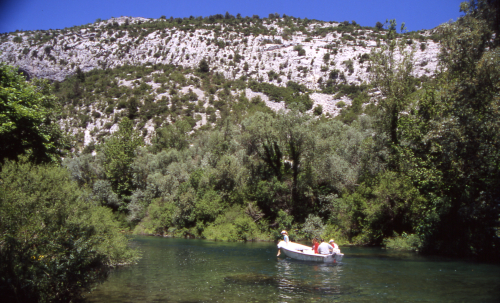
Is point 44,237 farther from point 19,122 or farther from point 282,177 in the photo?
point 282,177

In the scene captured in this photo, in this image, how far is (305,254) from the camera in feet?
77.8

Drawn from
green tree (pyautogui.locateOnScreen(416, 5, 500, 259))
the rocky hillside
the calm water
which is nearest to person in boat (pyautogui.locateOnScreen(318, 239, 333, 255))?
the calm water

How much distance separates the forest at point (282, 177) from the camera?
11.7m

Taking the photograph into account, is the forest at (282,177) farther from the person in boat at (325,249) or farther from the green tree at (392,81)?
the person in boat at (325,249)

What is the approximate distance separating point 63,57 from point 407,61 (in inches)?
4230

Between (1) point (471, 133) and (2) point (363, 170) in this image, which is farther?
(2) point (363, 170)

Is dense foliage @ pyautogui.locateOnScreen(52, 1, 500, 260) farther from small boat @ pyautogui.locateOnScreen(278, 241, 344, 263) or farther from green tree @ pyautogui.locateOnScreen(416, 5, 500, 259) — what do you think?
small boat @ pyautogui.locateOnScreen(278, 241, 344, 263)

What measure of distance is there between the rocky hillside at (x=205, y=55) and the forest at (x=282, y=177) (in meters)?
29.1

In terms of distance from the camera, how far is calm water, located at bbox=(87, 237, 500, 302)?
549 inches

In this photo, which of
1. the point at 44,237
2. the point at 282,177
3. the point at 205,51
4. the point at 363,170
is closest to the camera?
the point at 44,237

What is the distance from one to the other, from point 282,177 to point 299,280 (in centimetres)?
2309

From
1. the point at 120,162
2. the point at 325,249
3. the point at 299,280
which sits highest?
the point at 120,162

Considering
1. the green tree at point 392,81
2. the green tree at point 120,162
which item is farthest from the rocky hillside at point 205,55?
the green tree at point 392,81

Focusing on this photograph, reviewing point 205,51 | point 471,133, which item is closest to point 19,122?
point 471,133
